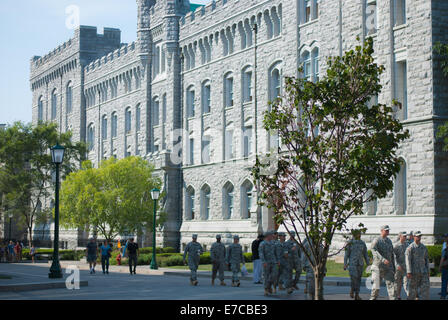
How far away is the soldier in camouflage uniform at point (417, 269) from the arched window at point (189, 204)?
3409cm

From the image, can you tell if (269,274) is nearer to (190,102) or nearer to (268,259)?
(268,259)

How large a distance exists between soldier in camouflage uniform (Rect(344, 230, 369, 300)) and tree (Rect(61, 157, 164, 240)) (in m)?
28.5

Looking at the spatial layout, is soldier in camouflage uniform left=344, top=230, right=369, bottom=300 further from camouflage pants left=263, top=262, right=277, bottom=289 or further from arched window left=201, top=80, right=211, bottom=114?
arched window left=201, top=80, right=211, bottom=114

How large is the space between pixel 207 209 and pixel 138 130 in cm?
1273

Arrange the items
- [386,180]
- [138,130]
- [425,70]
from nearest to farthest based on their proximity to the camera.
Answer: [386,180] → [425,70] → [138,130]

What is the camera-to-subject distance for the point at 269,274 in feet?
67.5

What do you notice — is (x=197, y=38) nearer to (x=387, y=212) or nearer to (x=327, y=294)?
(x=387, y=212)

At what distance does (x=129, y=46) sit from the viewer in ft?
197

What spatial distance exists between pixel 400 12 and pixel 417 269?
1885cm

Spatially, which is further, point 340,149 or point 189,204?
point 189,204

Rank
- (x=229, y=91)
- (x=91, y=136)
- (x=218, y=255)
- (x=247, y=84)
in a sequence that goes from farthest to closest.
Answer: (x=91, y=136) → (x=229, y=91) → (x=247, y=84) → (x=218, y=255)

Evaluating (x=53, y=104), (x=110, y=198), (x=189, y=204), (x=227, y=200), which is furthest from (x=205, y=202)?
(x=53, y=104)

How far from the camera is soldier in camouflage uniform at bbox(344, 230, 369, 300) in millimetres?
18641
